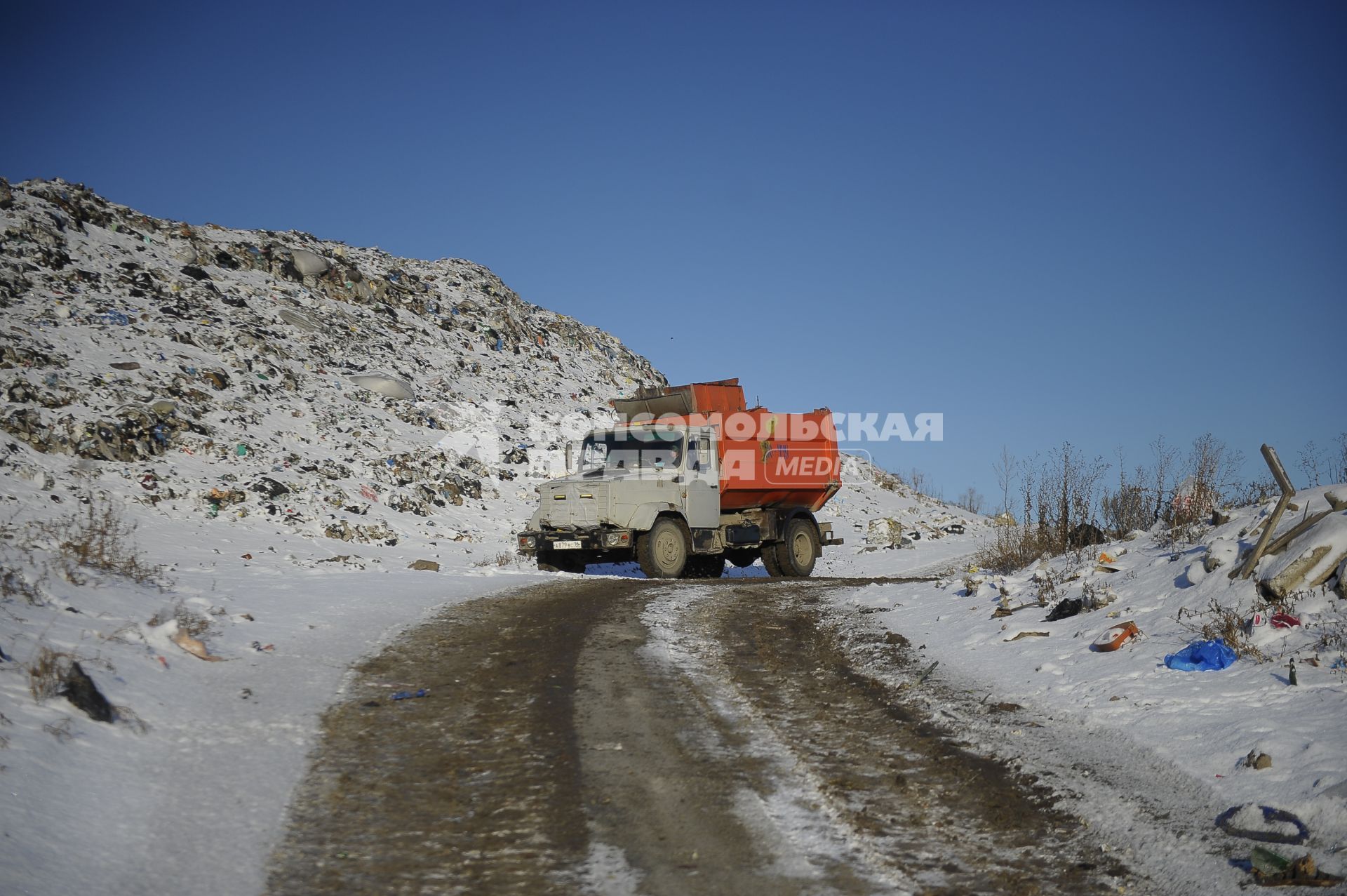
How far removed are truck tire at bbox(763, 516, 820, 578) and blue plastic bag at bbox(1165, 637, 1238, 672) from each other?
10710mm

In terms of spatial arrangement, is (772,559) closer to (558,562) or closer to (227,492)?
(558,562)

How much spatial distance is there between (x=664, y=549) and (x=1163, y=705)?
32.9 ft

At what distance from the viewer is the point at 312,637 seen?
25.2 feet

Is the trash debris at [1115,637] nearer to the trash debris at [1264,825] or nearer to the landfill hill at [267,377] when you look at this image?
the trash debris at [1264,825]

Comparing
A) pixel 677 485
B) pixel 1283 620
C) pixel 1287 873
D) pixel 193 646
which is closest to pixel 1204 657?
pixel 1283 620

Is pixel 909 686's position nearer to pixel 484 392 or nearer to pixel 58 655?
pixel 58 655

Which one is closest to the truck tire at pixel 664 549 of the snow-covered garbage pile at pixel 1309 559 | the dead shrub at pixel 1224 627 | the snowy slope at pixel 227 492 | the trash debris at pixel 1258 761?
the snowy slope at pixel 227 492

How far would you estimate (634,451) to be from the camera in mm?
15203

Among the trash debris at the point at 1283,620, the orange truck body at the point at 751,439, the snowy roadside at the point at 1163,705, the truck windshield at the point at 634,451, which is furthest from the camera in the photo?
the orange truck body at the point at 751,439

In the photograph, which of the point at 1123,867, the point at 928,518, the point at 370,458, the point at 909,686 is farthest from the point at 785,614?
the point at 928,518

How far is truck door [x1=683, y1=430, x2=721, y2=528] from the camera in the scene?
1516 cm

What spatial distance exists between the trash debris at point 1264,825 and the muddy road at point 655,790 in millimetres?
646

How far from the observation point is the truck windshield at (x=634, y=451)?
1509 cm

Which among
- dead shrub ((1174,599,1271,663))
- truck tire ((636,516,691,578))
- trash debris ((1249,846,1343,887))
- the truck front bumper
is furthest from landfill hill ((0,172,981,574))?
trash debris ((1249,846,1343,887))
